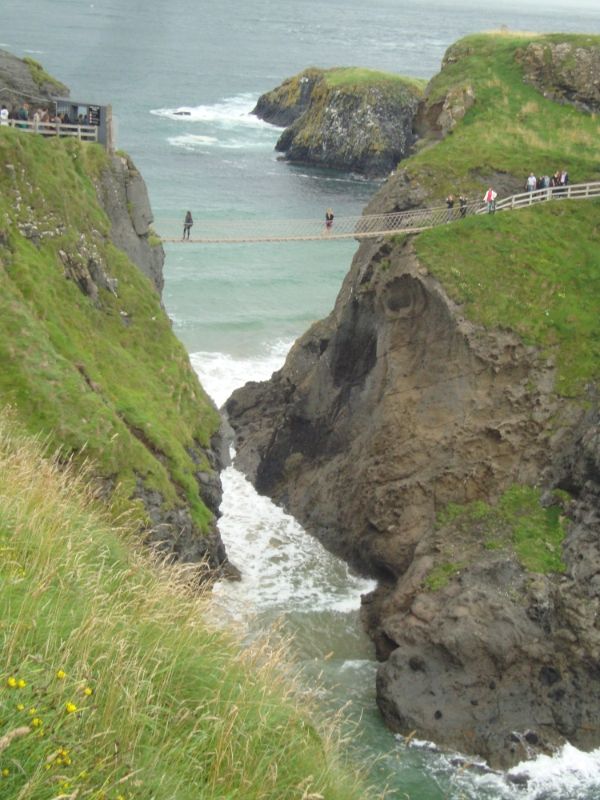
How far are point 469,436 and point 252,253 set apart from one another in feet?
127

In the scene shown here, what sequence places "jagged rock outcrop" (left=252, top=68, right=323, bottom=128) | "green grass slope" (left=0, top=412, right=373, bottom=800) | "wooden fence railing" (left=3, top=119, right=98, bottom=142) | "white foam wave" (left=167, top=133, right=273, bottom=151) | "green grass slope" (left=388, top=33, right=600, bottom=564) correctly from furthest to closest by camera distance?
"jagged rock outcrop" (left=252, top=68, right=323, bottom=128) → "white foam wave" (left=167, top=133, right=273, bottom=151) → "wooden fence railing" (left=3, top=119, right=98, bottom=142) → "green grass slope" (left=388, top=33, right=600, bottom=564) → "green grass slope" (left=0, top=412, right=373, bottom=800)

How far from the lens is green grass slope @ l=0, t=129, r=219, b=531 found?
24.9 meters

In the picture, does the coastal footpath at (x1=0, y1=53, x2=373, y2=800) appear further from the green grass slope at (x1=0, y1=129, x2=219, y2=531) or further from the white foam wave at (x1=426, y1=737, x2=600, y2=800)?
the white foam wave at (x1=426, y1=737, x2=600, y2=800)

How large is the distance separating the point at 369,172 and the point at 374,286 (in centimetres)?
5818

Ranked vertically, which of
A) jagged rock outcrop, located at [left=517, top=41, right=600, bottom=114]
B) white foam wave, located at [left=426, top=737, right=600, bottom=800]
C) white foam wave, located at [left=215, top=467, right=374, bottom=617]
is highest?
jagged rock outcrop, located at [left=517, top=41, right=600, bottom=114]

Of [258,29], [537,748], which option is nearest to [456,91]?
[537,748]

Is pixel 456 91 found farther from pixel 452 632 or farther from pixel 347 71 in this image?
pixel 347 71

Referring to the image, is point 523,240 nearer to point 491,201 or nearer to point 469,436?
point 491,201

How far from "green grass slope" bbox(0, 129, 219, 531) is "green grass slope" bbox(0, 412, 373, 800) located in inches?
416

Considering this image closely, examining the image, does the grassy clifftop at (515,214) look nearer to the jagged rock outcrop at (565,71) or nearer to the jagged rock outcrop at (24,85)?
the jagged rock outcrop at (565,71)

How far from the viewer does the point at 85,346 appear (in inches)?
1151

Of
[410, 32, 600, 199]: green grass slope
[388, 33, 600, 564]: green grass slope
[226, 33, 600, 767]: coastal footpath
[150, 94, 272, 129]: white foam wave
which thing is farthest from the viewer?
[150, 94, 272, 129]: white foam wave

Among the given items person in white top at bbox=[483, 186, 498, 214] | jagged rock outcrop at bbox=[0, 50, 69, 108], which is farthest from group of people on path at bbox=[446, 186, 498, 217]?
jagged rock outcrop at bbox=[0, 50, 69, 108]

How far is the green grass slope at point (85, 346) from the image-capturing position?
24.9 m
